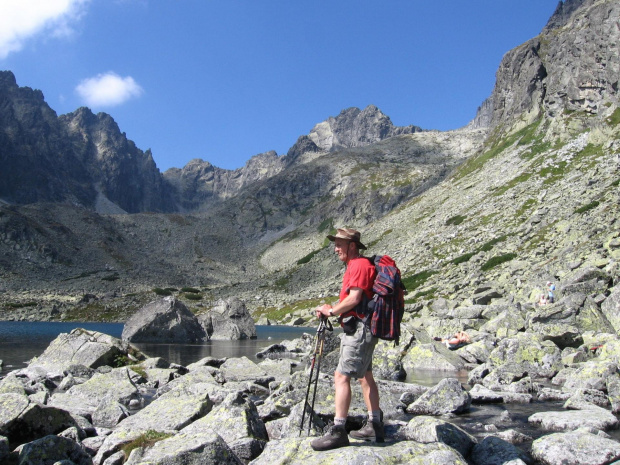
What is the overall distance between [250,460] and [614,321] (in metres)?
19.7

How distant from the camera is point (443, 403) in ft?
36.7

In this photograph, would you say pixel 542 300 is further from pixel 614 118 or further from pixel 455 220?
pixel 614 118

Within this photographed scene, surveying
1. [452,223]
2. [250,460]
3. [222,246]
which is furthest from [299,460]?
[222,246]

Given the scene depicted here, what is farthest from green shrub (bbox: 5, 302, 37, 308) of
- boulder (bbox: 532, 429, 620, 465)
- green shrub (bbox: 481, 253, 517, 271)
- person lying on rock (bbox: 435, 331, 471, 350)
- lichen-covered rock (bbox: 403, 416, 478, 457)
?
boulder (bbox: 532, 429, 620, 465)

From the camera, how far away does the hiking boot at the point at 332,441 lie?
6.14m

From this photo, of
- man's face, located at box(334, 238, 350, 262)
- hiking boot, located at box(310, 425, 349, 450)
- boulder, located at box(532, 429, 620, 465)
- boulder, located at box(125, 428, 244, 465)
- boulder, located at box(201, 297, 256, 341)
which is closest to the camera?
boulder, located at box(125, 428, 244, 465)

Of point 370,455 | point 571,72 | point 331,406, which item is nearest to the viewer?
point 370,455

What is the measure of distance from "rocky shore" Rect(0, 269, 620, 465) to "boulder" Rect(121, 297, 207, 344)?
790 inches

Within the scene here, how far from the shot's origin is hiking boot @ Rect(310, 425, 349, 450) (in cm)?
614

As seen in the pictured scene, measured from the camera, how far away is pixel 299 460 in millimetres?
6020

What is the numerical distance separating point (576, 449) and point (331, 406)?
4499mm

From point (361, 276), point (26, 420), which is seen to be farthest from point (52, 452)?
point (361, 276)

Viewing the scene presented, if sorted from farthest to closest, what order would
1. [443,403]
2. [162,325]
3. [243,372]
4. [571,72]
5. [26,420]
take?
[571,72]
[162,325]
[243,372]
[443,403]
[26,420]

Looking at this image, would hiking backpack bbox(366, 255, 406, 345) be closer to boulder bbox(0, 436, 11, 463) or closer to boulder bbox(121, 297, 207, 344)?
boulder bbox(0, 436, 11, 463)
